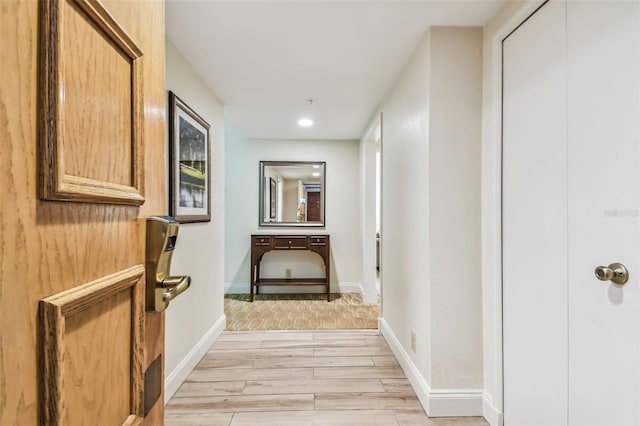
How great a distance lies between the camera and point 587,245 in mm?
1176

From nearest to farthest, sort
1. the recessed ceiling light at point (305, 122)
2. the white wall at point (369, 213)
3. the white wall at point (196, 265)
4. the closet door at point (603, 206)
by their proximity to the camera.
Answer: the closet door at point (603, 206) < the white wall at point (196, 265) < the recessed ceiling light at point (305, 122) < the white wall at point (369, 213)

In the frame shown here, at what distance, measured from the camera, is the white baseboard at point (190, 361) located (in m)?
1.94

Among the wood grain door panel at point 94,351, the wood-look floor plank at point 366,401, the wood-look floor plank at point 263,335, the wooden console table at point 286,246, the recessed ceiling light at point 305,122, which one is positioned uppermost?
the recessed ceiling light at point 305,122

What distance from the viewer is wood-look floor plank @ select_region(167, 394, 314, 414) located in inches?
73.5

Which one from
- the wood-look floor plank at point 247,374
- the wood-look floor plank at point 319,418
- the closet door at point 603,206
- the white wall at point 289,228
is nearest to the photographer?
the closet door at point 603,206

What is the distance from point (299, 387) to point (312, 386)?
0.09 meters

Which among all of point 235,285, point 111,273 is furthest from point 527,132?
point 235,285

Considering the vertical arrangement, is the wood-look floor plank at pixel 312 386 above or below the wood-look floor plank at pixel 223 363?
below

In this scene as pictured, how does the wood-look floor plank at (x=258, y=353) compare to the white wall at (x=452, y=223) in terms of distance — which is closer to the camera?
the white wall at (x=452, y=223)

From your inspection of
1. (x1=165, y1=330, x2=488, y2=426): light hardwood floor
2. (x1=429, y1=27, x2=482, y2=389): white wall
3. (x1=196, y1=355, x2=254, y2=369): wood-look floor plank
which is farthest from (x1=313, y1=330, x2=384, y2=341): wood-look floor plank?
(x1=429, y1=27, x2=482, y2=389): white wall

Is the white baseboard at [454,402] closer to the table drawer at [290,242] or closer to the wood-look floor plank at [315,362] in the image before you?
the wood-look floor plank at [315,362]

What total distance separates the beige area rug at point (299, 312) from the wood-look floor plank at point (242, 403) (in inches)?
44.1

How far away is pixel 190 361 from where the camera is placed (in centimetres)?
223

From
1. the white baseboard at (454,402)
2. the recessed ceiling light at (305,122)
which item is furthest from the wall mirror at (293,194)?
the white baseboard at (454,402)
